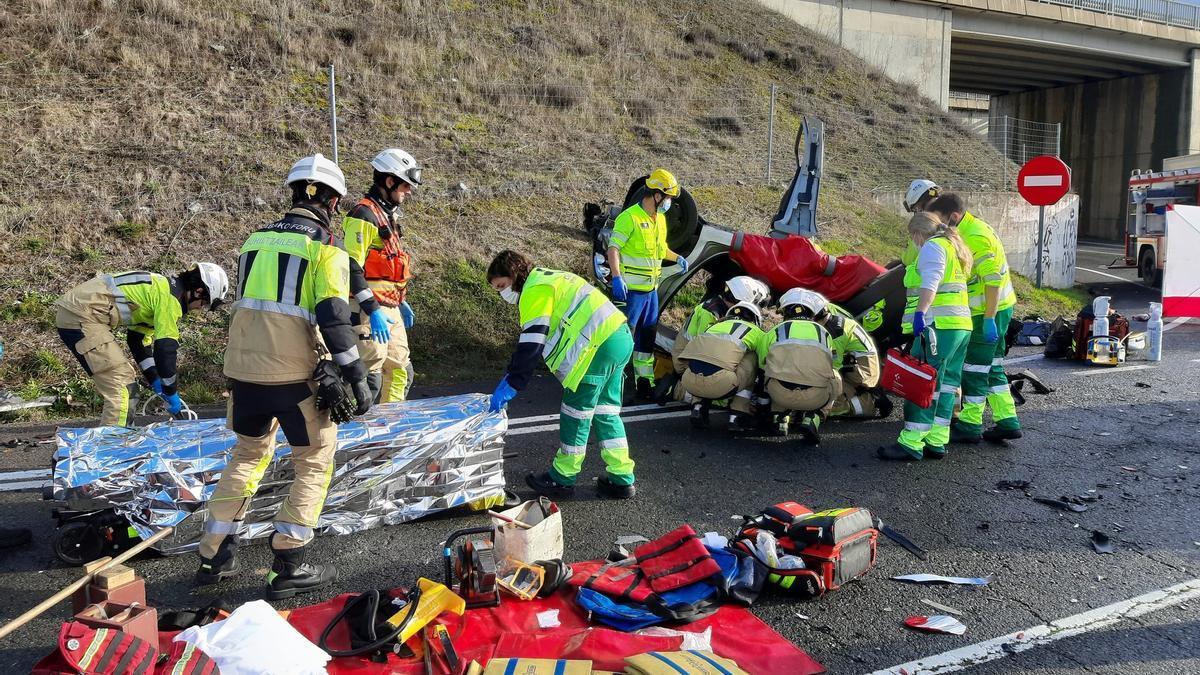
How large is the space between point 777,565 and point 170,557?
10.0 feet

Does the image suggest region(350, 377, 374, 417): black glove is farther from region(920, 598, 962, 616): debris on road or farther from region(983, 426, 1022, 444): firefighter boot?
region(983, 426, 1022, 444): firefighter boot

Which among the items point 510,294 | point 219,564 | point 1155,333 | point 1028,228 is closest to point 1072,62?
point 1028,228

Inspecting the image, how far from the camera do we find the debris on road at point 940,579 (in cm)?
405

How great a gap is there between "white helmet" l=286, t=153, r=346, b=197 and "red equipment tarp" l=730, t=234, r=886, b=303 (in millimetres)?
4881

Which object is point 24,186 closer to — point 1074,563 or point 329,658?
point 329,658

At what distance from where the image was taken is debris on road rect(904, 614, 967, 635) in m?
3.57

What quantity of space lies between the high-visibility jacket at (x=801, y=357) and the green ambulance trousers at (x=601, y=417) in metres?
1.54

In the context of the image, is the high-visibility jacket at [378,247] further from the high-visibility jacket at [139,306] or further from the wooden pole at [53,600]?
the wooden pole at [53,600]

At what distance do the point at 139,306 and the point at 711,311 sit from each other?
4426mm

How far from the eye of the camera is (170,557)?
4258mm

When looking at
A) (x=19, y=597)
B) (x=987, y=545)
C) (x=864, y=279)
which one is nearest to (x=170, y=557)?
(x=19, y=597)

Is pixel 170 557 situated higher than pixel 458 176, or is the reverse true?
pixel 458 176

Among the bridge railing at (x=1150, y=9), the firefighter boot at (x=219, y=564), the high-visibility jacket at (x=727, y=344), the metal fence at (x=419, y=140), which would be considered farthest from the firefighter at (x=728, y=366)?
the bridge railing at (x=1150, y=9)

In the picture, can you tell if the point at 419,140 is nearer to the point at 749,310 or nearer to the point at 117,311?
the point at 749,310
